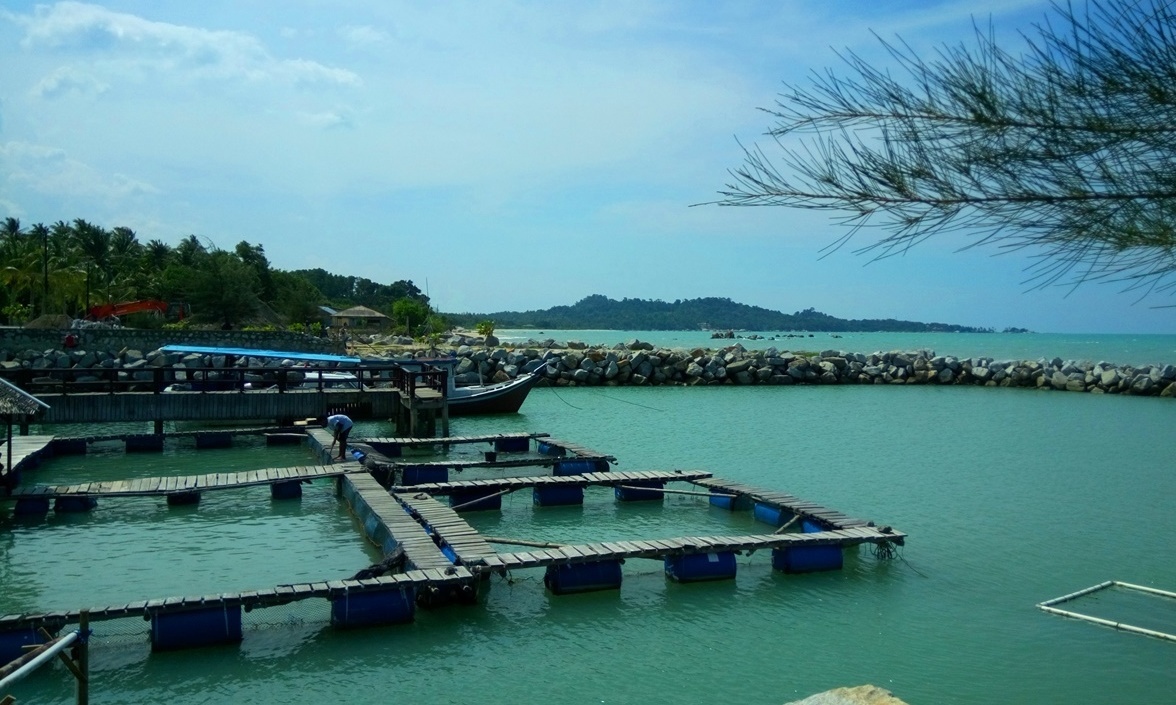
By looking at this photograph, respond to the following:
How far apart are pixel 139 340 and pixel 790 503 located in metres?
27.1

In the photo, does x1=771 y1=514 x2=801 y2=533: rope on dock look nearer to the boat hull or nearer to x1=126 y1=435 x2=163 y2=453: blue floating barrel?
x1=126 y1=435 x2=163 y2=453: blue floating barrel

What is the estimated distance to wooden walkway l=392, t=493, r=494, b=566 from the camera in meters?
9.53

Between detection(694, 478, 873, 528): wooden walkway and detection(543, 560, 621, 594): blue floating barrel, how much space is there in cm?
328

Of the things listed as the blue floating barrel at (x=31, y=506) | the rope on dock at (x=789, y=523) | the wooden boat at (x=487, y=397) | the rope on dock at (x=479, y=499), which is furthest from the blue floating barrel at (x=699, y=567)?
the wooden boat at (x=487, y=397)

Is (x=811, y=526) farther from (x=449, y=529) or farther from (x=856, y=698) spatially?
(x=856, y=698)

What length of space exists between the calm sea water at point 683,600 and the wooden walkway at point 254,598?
356 millimetres

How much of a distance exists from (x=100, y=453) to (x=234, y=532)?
7966 mm

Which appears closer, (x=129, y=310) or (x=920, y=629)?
(x=920, y=629)

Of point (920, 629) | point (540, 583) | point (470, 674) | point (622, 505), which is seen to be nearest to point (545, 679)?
point (470, 674)

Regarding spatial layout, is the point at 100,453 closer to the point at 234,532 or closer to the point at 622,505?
the point at 234,532

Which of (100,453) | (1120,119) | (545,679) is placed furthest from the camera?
(100,453)

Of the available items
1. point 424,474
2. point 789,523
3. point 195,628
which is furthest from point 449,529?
point 424,474

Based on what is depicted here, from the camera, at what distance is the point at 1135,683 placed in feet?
25.3

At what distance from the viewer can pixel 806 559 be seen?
10414mm
